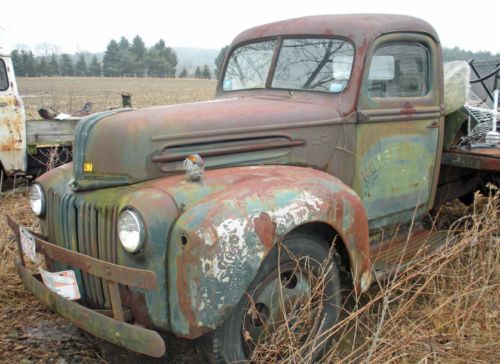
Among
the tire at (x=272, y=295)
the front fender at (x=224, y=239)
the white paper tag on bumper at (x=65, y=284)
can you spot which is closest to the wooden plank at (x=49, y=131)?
the white paper tag on bumper at (x=65, y=284)

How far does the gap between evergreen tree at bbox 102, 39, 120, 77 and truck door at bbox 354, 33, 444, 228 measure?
205ft

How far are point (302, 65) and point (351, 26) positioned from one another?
16.4 inches

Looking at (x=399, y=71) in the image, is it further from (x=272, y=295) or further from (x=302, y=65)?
(x=272, y=295)

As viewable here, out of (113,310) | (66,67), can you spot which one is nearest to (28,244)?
(113,310)

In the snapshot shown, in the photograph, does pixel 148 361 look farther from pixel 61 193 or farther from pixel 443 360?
pixel 443 360

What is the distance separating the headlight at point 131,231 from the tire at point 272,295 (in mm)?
552

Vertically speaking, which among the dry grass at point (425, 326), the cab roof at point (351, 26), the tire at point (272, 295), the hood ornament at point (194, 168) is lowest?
the dry grass at point (425, 326)

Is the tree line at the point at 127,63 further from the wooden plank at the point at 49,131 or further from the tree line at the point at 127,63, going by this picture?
the wooden plank at the point at 49,131

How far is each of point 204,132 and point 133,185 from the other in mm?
495

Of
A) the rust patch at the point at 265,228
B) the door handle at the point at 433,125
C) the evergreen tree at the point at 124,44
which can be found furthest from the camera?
the evergreen tree at the point at 124,44

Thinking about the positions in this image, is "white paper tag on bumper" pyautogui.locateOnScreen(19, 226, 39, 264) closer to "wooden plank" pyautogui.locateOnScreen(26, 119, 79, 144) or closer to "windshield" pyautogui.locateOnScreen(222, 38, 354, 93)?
"windshield" pyautogui.locateOnScreen(222, 38, 354, 93)

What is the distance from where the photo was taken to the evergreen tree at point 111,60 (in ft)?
205

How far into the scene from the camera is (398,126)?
11.7ft

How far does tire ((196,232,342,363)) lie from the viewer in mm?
2398
